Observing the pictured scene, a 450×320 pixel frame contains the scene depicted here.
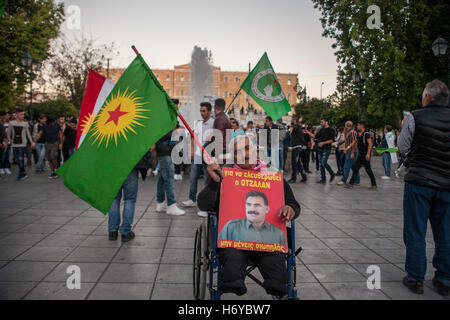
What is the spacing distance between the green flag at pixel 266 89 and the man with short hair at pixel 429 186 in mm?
4108

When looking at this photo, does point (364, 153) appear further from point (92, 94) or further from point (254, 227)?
point (254, 227)

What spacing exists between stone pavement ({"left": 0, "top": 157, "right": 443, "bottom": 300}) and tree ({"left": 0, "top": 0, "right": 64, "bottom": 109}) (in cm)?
1972

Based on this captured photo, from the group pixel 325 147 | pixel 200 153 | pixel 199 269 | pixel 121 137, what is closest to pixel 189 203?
pixel 200 153

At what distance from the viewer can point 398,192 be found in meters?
9.89

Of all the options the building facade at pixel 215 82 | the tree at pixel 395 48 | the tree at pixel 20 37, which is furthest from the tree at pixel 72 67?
the building facade at pixel 215 82

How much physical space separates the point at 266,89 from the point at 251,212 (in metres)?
5.17

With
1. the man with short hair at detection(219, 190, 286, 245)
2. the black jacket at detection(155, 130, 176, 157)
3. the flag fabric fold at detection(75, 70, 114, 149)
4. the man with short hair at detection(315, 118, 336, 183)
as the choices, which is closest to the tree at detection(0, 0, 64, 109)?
the man with short hair at detection(315, 118, 336, 183)

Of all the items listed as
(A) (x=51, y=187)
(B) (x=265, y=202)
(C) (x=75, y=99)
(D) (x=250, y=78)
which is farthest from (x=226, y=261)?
(C) (x=75, y=99)

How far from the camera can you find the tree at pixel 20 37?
23.2 m

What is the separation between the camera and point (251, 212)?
9.75 ft

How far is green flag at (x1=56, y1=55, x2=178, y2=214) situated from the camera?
335cm

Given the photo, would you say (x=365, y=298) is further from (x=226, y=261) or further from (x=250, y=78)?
(x=250, y=78)

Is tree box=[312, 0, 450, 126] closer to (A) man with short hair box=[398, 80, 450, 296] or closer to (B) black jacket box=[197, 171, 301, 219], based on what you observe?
(A) man with short hair box=[398, 80, 450, 296]

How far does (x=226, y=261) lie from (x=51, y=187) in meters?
8.04
